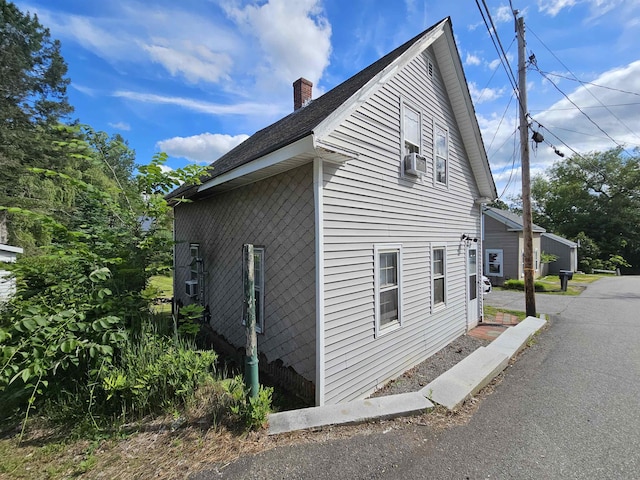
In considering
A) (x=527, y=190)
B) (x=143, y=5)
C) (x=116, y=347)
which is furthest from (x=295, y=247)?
(x=527, y=190)

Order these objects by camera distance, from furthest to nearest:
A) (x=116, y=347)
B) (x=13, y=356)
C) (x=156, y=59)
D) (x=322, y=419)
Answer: (x=156, y=59) < (x=116, y=347) < (x=322, y=419) < (x=13, y=356)

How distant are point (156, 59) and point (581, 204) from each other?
4704 centimetres

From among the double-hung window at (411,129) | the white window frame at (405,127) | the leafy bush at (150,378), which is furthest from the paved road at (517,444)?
the double-hung window at (411,129)

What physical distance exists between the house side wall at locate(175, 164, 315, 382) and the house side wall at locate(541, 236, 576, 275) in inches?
1139

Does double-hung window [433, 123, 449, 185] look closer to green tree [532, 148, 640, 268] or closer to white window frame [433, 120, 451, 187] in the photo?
white window frame [433, 120, 451, 187]

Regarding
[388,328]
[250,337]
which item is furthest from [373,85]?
[250,337]

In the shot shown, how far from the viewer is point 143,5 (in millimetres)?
6332

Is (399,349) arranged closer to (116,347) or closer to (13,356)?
(116,347)

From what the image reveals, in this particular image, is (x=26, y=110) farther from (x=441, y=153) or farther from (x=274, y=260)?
(x=441, y=153)

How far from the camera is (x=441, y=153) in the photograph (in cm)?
737

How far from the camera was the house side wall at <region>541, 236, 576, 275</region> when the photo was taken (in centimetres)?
2512

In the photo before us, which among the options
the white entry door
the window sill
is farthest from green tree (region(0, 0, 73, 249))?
the white entry door

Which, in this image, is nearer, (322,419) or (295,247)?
(322,419)

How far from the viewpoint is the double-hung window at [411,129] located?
6.04m
